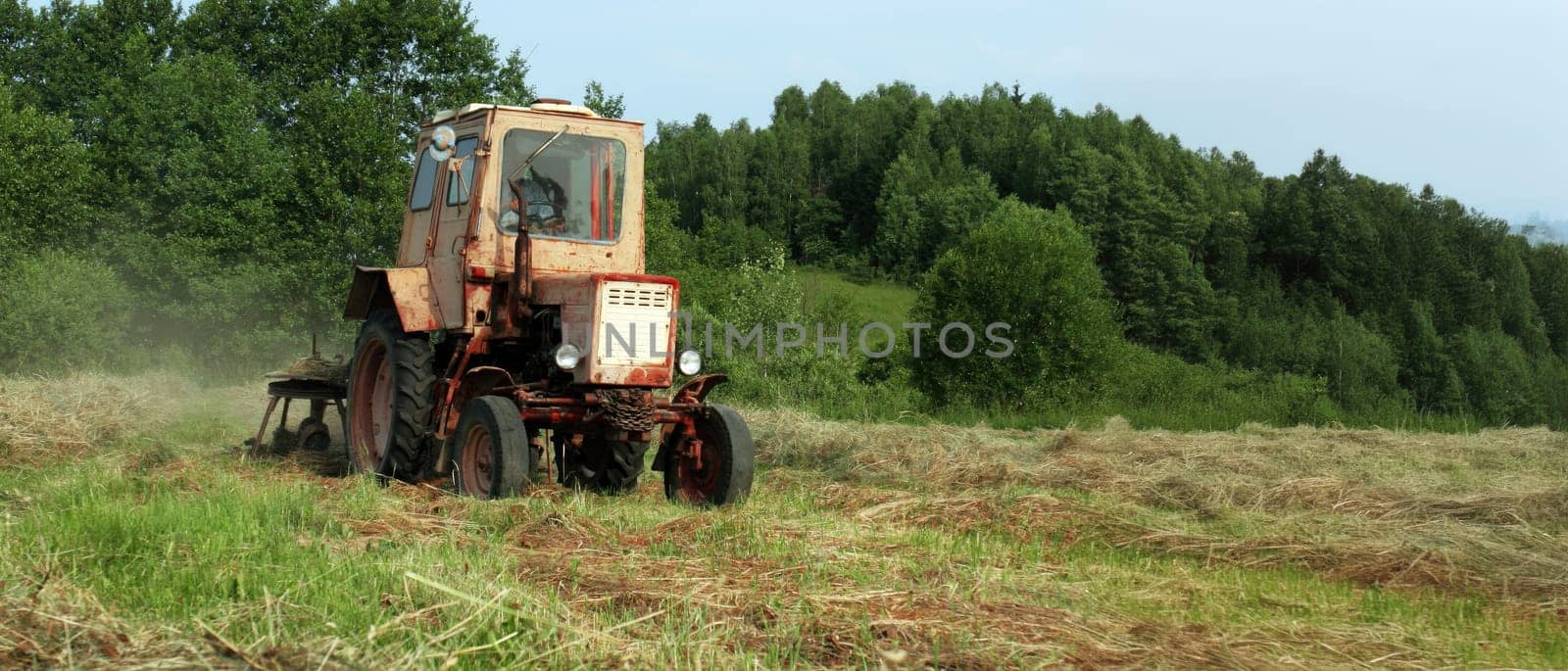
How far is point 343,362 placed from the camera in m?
11.1

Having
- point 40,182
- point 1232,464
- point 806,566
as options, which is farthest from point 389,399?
point 40,182

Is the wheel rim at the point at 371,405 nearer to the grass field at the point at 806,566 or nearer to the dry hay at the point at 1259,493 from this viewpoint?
the grass field at the point at 806,566

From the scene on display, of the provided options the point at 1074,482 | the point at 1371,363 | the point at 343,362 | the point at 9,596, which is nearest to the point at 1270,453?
the point at 1074,482

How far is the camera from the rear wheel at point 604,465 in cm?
855

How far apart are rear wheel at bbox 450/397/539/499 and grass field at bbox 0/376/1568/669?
20cm

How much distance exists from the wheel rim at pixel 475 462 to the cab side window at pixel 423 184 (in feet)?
6.54

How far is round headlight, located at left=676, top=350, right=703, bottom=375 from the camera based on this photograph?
7973 millimetres

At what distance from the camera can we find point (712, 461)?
815 centimetres

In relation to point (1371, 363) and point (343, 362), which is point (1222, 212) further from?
point (343, 362)

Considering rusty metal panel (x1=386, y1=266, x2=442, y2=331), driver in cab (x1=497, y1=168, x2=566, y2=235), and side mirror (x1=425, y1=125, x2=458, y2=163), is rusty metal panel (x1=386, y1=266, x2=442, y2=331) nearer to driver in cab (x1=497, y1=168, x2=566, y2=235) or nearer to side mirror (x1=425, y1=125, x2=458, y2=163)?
driver in cab (x1=497, y1=168, x2=566, y2=235)

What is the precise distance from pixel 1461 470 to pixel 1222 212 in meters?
66.4

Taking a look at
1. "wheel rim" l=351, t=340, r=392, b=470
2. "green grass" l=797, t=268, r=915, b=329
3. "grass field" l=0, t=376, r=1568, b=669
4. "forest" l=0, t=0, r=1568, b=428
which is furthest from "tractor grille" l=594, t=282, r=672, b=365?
"green grass" l=797, t=268, r=915, b=329

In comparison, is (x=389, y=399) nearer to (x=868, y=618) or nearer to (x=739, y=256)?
(x=868, y=618)

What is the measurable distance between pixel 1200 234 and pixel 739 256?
25.1 meters
